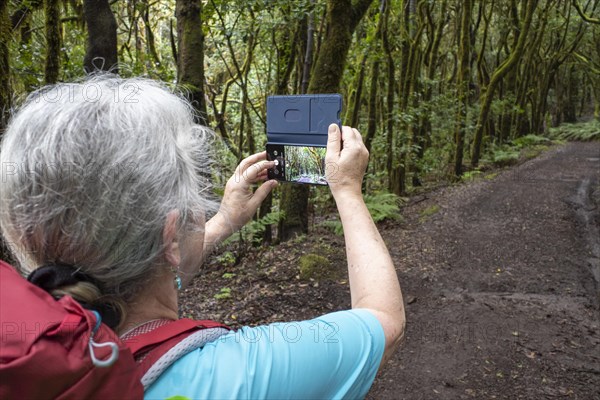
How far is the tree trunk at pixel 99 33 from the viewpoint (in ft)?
11.3

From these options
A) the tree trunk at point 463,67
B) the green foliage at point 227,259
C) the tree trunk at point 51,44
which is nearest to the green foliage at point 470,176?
the tree trunk at point 463,67

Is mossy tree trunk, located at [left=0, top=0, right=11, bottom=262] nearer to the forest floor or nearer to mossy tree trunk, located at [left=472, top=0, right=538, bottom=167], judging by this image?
the forest floor

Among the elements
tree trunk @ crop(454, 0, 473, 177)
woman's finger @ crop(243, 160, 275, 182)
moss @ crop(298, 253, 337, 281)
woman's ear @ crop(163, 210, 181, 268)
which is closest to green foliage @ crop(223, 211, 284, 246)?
moss @ crop(298, 253, 337, 281)

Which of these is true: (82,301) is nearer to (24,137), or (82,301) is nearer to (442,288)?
(24,137)

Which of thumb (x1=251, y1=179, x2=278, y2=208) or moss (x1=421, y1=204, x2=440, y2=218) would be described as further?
moss (x1=421, y1=204, x2=440, y2=218)

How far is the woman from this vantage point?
3.69ft

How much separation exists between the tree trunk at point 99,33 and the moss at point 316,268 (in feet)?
11.3

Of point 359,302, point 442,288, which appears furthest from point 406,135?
point 359,302

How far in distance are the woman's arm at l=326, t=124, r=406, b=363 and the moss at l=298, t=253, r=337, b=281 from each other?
4.39 m

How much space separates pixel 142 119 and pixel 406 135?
476 inches

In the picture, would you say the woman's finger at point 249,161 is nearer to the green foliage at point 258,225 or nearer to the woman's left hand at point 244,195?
the woman's left hand at point 244,195

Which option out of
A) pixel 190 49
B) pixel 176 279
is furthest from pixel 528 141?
pixel 176 279

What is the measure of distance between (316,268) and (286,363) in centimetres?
492

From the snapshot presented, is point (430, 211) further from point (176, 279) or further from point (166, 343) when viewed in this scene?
point (166, 343)
